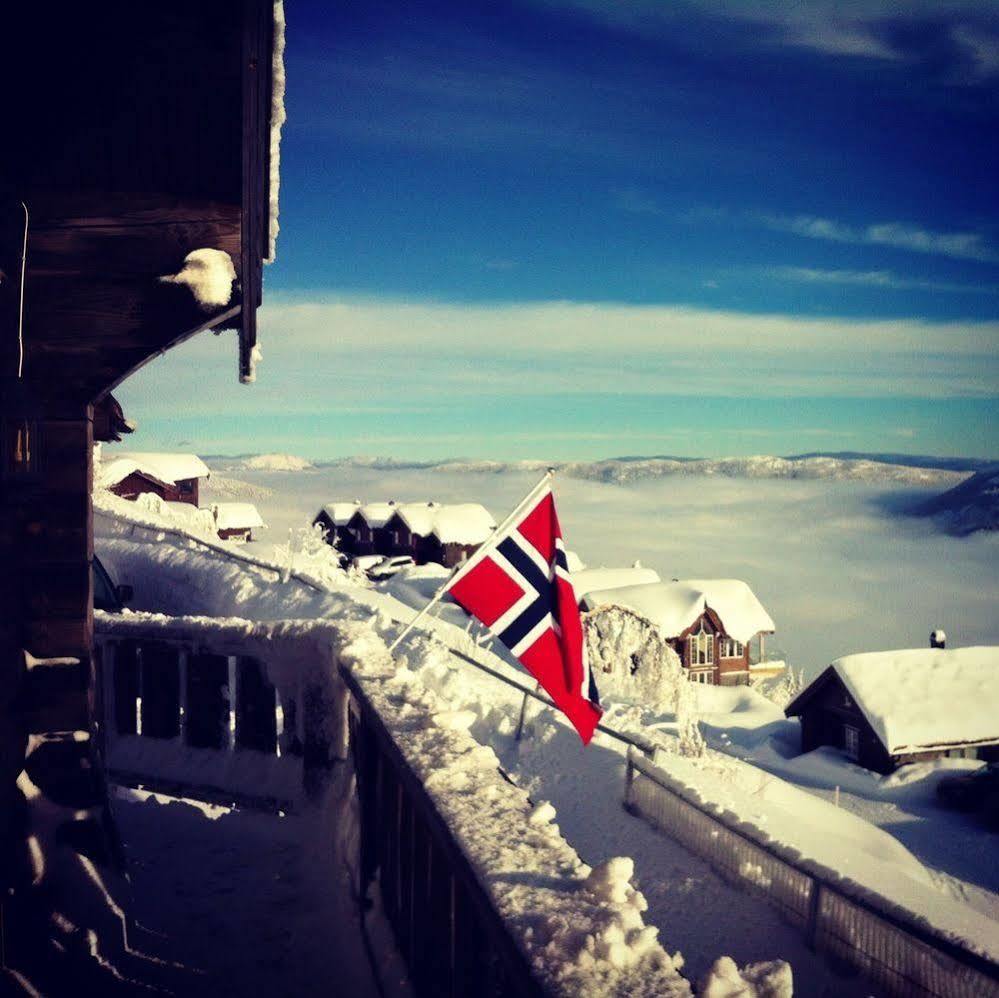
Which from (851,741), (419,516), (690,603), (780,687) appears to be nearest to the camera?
(851,741)

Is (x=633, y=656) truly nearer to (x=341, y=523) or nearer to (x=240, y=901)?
(x=341, y=523)

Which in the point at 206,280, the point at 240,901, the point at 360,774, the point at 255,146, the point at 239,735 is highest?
the point at 255,146

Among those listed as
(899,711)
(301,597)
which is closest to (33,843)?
(301,597)

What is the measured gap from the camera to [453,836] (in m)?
2.49

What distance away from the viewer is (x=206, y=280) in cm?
434

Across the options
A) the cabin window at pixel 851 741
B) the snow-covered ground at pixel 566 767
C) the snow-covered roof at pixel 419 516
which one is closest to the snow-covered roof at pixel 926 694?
the cabin window at pixel 851 741

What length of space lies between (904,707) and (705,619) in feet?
49.4

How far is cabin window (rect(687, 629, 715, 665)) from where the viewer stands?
46.5 metres

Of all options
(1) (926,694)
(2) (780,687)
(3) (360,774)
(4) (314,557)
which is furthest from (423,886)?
(2) (780,687)

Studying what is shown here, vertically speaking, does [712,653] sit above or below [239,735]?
below

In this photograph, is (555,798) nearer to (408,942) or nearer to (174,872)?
(174,872)

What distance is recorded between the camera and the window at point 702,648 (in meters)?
46.5

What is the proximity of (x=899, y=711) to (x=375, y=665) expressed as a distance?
32.7m

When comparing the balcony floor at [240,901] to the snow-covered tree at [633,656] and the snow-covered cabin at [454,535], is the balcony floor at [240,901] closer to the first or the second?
the snow-covered tree at [633,656]
